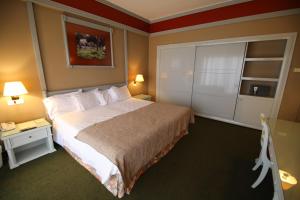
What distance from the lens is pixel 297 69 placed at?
261 cm

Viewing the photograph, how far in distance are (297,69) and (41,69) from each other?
4.72 metres

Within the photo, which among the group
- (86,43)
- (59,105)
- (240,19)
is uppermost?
(240,19)

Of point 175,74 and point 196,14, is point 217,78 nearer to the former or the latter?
point 175,74

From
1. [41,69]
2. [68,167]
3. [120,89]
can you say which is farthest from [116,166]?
[120,89]

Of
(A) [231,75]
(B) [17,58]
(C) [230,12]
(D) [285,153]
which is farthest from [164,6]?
(D) [285,153]

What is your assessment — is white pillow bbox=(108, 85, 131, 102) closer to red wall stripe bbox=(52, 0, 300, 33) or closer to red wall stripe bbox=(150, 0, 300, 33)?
red wall stripe bbox=(52, 0, 300, 33)

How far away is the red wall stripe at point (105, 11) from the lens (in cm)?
260

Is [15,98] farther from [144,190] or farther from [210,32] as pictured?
[210,32]

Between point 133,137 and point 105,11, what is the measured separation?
295 cm

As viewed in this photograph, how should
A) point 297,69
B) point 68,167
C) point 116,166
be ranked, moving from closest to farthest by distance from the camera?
point 116,166
point 68,167
point 297,69

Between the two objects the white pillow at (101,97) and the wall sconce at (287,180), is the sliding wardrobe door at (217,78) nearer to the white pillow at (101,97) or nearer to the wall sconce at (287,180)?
the white pillow at (101,97)

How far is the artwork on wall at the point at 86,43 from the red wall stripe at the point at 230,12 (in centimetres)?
187

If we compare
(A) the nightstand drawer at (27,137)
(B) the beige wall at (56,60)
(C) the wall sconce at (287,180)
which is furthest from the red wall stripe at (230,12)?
(A) the nightstand drawer at (27,137)

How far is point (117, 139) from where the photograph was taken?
5.26ft
